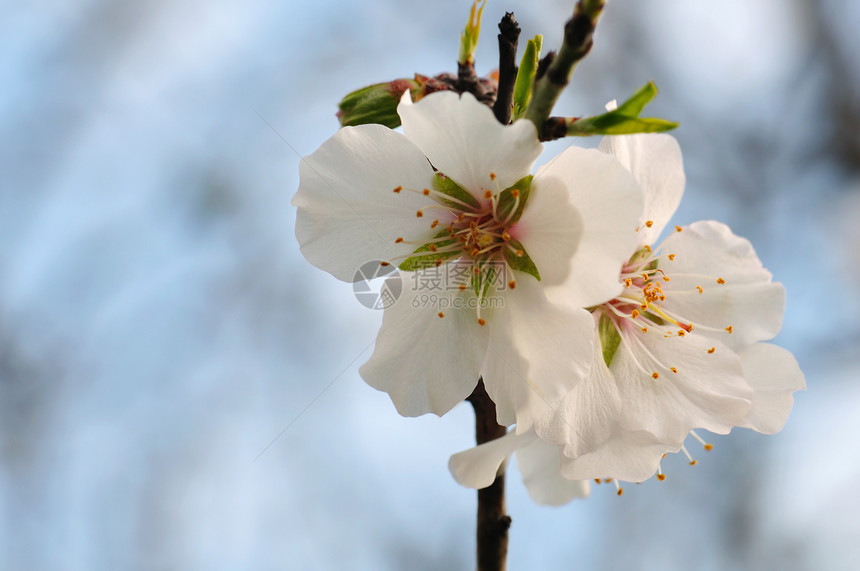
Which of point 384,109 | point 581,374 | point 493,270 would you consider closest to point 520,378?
point 581,374

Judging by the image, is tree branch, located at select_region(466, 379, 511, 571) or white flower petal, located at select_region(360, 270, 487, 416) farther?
tree branch, located at select_region(466, 379, 511, 571)

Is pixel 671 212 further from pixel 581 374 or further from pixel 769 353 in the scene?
pixel 581 374

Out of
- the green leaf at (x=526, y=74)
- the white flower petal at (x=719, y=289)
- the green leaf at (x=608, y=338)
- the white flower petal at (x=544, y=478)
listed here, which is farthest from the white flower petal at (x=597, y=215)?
the white flower petal at (x=544, y=478)

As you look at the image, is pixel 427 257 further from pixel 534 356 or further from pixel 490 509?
pixel 490 509

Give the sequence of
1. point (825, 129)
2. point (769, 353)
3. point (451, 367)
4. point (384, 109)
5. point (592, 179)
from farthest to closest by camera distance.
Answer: point (825, 129) < point (384, 109) < point (769, 353) < point (451, 367) < point (592, 179)

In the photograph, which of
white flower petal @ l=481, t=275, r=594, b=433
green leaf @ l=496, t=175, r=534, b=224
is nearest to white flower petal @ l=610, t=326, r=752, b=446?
white flower petal @ l=481, t=275, r=594, b=433

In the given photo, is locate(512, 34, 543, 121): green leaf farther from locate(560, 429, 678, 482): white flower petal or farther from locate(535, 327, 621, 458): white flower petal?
locate(560, 429, 678, 482): white flower petal
